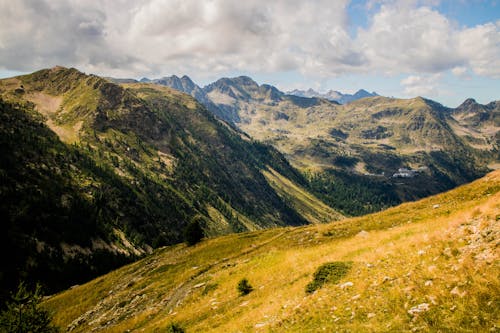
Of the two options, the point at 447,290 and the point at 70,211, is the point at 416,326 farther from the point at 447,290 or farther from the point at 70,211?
the point at 70,211

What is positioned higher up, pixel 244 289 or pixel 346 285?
pixel 346 285

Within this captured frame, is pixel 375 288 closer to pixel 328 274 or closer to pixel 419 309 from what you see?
pixel 419 309

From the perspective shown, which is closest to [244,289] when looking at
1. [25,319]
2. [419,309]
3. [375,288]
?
[375,288]

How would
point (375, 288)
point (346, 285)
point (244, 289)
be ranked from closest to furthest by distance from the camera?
point (375, 288), point (346, 285), point (244, 289)

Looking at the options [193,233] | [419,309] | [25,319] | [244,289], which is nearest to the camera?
[419,309]

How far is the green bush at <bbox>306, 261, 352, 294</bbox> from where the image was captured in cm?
2045

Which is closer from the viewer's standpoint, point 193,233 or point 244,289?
point 244,289

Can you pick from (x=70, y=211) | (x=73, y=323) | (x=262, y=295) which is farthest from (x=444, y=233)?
(x=70, y=211)


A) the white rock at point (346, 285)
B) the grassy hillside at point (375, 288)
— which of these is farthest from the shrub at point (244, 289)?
the white rock at point (346, 285)

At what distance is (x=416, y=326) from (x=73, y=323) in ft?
178

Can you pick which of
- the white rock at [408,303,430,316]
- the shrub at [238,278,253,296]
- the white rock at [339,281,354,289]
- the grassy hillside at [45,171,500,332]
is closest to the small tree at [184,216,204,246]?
the grassy hillside at [45,171,500,332]

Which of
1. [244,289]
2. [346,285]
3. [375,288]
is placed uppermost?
[375,288]

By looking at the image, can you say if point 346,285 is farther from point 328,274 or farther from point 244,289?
point 244,289

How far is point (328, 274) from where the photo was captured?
2116 centimetres
